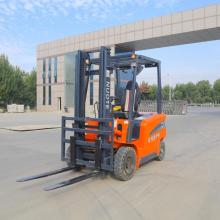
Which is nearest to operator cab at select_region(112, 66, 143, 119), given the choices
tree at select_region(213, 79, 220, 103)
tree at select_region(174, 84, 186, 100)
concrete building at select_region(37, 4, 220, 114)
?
concrete building at select_region(37, 4, 220, 114)

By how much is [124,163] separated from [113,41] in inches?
1374

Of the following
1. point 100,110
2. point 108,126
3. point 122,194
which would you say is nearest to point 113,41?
point 100,110

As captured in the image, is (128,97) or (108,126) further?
(128,97)

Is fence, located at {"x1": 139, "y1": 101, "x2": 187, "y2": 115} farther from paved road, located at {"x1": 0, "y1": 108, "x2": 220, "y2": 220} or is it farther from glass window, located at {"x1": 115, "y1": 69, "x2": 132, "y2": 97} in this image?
glass window, located at {"x1": 115, "y1": 69, "x2": 132, "y2": 97}

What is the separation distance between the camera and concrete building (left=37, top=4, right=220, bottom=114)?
31720mm

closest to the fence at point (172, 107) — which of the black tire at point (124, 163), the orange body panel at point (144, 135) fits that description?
the orange body panel at point (144, 135)

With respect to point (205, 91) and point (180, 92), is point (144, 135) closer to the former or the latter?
point (180, 92)

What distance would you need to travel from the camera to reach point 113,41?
3988 centimetres

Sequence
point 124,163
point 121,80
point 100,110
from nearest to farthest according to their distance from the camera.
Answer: point 124,163 < point 100,110 < point 121,80

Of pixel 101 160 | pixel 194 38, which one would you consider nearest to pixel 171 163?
pixel 101 160

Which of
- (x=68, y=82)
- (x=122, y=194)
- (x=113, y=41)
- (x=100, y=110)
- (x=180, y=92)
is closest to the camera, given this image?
(x=122, y=194)

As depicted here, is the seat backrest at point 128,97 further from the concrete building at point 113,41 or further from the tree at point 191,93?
the tree at point 191,93

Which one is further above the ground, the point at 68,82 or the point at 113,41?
the point at 113,41

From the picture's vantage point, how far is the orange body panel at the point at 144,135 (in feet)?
21.8
